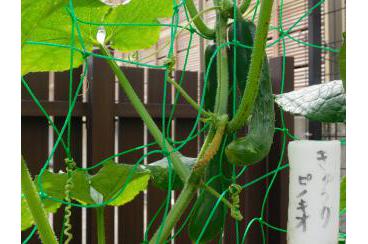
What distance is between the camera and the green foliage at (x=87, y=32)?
81 cm

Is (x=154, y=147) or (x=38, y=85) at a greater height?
(x=38, y=85)

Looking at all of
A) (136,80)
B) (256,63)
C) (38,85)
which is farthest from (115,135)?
(256,63)

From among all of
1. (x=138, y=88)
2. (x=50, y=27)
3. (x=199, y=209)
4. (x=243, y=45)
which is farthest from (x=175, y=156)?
(x=138, y=88)

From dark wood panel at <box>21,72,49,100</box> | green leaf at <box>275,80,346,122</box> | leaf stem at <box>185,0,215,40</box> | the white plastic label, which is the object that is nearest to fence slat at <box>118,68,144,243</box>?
dark wood panel at <box>21,72,49,100</box>

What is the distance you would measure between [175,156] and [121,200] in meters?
0.27

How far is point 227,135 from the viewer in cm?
70

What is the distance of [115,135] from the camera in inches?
79.9

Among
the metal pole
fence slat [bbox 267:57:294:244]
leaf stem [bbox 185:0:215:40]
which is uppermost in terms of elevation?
the metal pole

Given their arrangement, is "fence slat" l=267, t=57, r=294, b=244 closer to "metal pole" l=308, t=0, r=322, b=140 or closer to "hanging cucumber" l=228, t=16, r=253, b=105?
"metal pole" l=308, t=0, r=322, b=140

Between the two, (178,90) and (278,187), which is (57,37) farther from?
(278,187)

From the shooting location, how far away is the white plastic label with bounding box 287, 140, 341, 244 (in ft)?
1.63

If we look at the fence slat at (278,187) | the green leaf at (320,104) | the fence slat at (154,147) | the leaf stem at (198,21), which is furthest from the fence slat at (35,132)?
the green leaf at (320,104)

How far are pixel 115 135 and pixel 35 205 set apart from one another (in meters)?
1.52

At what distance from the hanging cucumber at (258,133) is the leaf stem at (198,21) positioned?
0.08m
